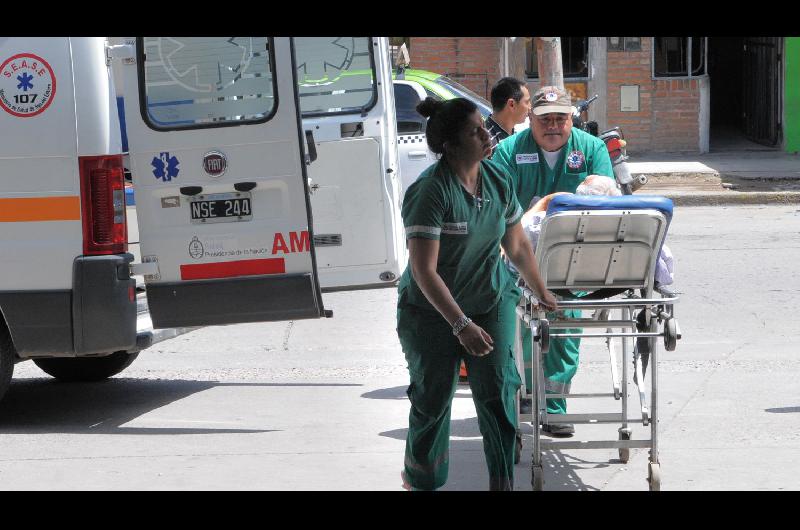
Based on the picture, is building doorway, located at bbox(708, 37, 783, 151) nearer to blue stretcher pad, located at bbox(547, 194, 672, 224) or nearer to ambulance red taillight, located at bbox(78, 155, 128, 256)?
ambulance red taillight, located at bbox(78, 155, 128, 256)

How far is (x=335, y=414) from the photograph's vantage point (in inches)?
280

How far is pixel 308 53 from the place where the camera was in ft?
29.2

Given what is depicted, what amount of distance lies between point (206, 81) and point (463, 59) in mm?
14464

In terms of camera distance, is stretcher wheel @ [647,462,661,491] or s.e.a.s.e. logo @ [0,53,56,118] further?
s.e.a.s.e. logo @ [0,53,56,118]

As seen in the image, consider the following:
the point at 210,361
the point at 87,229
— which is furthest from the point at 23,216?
the point at 210,361

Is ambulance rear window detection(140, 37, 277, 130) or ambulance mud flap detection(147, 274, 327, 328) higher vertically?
ambulance rear window detection(140, 37, 277, 130)

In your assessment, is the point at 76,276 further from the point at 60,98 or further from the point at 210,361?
the point at 210,361

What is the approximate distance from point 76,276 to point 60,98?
0.92m

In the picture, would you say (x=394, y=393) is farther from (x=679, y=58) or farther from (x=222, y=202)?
(x=679, y=58)

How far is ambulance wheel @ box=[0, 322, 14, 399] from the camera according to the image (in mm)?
6758

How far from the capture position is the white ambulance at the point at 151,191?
6480 mm

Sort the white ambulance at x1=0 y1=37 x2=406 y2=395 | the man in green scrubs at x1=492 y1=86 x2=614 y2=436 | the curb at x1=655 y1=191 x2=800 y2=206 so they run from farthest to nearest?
1. the curb at x1=655 y1=191 x2=800 y2=206
2. the white ambulance at x1=0 y1=37 x2=406 y2=395
3. the man in green scrubs at x1=492 y1=86 x2=614 y2=436

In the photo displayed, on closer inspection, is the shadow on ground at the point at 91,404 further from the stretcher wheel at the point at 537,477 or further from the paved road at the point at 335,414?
the stretcher wheel at the point at 537,477

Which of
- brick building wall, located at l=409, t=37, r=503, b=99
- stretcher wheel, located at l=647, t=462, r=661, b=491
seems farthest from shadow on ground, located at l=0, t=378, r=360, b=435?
brick building wall, located at l=409, t=37, r=503, b=99
